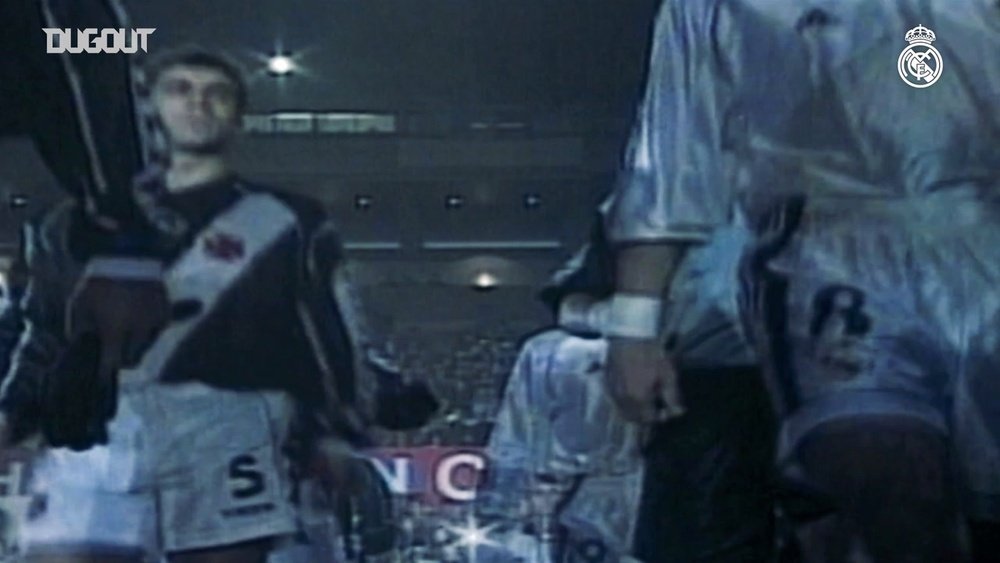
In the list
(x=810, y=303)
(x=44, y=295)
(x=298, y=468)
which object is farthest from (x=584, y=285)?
(x=44, y=295)

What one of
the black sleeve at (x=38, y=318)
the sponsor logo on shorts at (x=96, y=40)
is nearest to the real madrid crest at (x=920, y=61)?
the sponsor logo on shorts at (x=96, y=40)

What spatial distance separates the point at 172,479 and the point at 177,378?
193 millimetres

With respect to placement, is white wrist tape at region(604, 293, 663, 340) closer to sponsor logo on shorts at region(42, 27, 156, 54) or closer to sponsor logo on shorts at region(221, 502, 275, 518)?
sponsor logo on shorts at region(221, 502, 275, 518)

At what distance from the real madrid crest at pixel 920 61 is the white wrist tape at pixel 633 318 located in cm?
70

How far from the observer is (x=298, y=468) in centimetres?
316

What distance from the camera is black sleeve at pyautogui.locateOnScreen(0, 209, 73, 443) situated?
10.3 ft

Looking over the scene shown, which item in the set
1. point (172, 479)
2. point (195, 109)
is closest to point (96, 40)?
point (195, 109)

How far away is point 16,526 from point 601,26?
1.50 m

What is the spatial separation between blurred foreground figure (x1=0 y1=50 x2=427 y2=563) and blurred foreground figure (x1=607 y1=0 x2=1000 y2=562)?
632 millimetres

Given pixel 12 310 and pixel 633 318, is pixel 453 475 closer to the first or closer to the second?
pixel 633 318

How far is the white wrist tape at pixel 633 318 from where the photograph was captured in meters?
3.14

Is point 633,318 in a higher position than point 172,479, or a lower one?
higher

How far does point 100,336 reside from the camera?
3139mm

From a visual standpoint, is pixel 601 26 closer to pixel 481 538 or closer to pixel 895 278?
pixel 895 278
